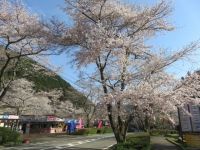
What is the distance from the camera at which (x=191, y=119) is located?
1722 cm

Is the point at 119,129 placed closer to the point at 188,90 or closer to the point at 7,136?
the point at 188,90

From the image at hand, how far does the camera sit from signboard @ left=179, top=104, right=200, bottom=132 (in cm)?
1616

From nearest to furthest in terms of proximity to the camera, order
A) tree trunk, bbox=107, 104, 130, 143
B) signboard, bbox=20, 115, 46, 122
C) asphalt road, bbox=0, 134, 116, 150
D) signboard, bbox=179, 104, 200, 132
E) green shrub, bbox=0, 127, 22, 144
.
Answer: tree trunk, bbox=107, 104, 130, 143 → signboard, bbox=179, 104, 200, 132 → asphalt road, bbox=0, 134, 116, 150 → green shrub, bbox=0, 127, 22, 144 → signboard, bbox=20, 115, 46, 122

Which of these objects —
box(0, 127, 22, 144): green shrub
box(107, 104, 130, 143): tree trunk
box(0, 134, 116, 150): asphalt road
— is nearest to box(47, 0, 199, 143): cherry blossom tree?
box(107, 104, 130, 143): tree trunk

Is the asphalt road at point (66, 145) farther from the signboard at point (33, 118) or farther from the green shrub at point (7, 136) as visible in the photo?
the signboard at point (33, 118)

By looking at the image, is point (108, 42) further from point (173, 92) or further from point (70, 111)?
point (70, 111)

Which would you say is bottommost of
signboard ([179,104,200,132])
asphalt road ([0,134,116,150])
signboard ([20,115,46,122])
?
asphalt road ([0,134,116,150])

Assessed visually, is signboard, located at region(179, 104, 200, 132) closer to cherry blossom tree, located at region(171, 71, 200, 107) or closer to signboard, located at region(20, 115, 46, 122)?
cherry blossom tree, located at region(171, 71, 200, 107)

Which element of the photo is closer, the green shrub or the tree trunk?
the tree trunk

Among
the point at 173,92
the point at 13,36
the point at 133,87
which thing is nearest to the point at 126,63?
the point at 133,87

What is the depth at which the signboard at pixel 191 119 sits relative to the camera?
1616 cm

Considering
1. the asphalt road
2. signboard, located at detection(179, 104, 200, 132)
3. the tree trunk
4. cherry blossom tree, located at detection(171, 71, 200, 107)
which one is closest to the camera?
cherry blossom tree, located at detection(171, 71, 200, 107)

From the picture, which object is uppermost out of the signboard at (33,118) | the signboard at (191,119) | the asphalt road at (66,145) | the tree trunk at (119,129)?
the signboard at (33,118)

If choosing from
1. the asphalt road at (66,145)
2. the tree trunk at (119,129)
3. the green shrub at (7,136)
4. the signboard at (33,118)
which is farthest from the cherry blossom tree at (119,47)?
the signboard at (33,118)
